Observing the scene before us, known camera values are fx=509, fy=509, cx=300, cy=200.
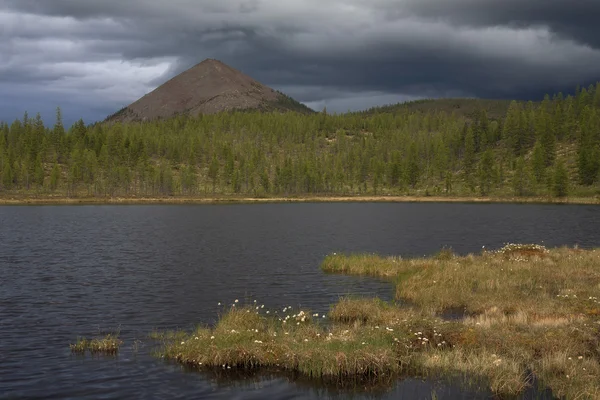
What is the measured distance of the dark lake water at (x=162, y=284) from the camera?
17859 mm

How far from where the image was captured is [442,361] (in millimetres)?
18828

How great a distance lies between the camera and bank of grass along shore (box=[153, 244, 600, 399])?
17875 millimetres

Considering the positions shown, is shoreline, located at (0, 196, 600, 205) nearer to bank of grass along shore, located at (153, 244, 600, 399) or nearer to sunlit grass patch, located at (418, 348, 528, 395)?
bank of grass along shore, located at (153, 244, 600, 399)

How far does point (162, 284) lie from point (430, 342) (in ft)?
74.2

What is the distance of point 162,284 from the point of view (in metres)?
37.2

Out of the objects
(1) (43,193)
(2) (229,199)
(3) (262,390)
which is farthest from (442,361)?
(1) (43,193)

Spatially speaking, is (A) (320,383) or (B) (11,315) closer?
(A) (320,383)

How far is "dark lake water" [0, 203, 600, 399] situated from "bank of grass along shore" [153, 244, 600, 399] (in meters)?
0.96

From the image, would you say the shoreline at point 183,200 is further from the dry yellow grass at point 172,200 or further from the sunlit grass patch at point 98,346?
the sunlit grass patch at point 98,346

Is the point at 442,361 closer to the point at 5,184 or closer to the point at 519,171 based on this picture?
the point at 519,171

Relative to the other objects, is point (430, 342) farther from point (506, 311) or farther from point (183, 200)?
point (183, 200)

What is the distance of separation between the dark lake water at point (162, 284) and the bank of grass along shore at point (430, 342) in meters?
0.96

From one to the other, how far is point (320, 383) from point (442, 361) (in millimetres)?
4650

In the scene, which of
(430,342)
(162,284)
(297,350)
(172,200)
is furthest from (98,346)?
(172,200)
